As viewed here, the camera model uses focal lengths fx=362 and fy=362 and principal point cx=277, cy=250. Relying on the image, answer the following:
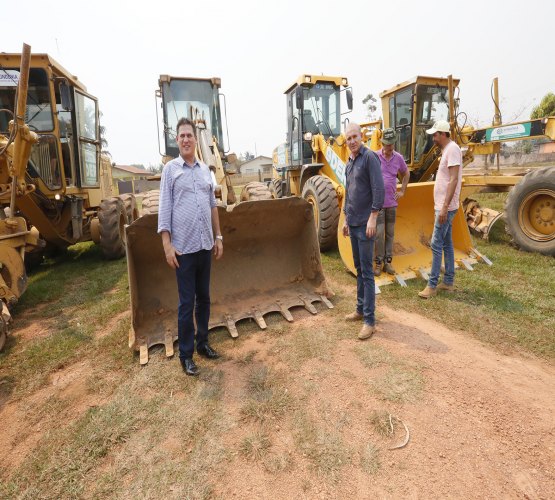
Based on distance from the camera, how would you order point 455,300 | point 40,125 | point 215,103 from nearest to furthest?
1. point 455,300
2. point 40,125
3. point 215,103

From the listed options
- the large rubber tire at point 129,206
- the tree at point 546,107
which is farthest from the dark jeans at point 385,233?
the tree at point 546,107

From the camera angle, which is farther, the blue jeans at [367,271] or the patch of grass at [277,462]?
the blue jeans at [367,271]

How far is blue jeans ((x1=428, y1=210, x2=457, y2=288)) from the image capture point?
4.16 metres

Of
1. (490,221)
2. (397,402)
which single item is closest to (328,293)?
(397,402)

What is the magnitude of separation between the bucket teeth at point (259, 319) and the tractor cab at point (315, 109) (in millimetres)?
4413

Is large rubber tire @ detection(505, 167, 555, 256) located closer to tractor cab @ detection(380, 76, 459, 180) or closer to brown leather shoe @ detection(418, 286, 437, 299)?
tractor cab @ detection(380, 76, 459, 180)

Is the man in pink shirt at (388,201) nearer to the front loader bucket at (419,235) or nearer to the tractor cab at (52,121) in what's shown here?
the front loader bucket at (419,235)

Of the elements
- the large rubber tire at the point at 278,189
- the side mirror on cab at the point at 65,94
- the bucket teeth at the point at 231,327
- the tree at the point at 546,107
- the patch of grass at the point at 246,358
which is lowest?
the patch of grass at the point at 246,358

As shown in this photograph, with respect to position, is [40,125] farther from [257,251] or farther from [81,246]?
[257,251]

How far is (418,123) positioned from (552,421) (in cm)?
668

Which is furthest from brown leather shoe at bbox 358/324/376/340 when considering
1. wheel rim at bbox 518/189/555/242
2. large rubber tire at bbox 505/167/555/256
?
wheel rim at bbox 518/189/555/242

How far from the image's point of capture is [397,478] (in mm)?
1898

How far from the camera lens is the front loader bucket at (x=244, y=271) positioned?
3.58 metres

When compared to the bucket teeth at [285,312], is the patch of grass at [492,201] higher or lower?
higher
